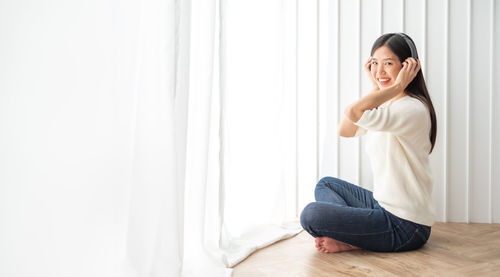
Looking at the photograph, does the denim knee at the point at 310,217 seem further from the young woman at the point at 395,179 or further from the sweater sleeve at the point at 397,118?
the sweater sleeve at the point at 397,118

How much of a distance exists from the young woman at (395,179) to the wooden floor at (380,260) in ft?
0.15

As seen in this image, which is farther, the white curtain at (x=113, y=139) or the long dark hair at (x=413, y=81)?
the long dark hair at (x=413, y=81)

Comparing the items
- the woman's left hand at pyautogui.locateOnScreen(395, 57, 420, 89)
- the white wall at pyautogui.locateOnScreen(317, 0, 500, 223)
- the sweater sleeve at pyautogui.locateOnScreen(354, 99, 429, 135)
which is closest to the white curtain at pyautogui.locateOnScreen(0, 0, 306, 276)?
the sweater sleeve at pyautogui.locateOnScreen(354, 99, 429, 135)

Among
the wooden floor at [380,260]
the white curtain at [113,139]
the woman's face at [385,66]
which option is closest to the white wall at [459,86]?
the wooden floor at [380,260]

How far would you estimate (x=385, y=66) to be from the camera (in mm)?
1253

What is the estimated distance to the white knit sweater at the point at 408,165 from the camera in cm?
115

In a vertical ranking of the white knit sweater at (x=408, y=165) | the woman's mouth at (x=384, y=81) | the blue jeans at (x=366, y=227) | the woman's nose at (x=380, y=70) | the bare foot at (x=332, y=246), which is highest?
the woman's nose at (x=380, y=70)

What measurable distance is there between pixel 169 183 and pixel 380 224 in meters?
0.69

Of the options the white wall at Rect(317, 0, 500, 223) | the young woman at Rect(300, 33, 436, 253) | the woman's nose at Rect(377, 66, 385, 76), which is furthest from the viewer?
the white wall at Rect(317, 0, 500, 223)

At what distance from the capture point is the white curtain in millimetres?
588

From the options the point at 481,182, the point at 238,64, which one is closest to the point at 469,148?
the point at 481,182

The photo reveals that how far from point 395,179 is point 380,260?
0.24 meters

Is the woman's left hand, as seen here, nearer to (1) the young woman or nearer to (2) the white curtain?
(1) the young woman

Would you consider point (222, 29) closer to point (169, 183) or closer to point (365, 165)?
point (169, 183)
